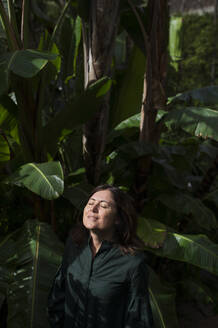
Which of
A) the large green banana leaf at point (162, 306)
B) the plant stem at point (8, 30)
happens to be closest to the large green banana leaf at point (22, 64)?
the plant stem at point (8, 30)

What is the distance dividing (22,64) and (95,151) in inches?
44.4

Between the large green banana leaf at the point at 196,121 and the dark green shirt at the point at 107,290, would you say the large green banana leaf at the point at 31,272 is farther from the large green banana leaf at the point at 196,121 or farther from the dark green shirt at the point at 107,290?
the large green banana leaf at the point at 196,121

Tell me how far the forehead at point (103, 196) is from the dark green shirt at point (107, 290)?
0.18m

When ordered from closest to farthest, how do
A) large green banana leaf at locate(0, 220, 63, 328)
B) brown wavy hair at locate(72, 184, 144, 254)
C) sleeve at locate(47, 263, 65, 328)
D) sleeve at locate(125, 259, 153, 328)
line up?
sleeve at locate(125, 259, 153, 328) → brown wavy hair at locate(72, 184, 144, 254) → sleeve at locate(47, 263, 65, 328) → large green banana leaf at locate(0, 220, 63, 328)

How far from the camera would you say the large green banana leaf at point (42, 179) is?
7.47ft

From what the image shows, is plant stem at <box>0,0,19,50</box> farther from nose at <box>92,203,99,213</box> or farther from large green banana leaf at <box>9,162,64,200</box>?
nose at <box>92,203,99,213</box>

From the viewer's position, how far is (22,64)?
2303mm

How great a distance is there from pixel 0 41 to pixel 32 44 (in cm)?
105

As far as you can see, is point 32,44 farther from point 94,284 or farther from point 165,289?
point 94,284

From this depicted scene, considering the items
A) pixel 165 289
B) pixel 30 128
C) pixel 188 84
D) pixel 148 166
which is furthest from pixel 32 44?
pixel 188 84

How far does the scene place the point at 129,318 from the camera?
5.15ft

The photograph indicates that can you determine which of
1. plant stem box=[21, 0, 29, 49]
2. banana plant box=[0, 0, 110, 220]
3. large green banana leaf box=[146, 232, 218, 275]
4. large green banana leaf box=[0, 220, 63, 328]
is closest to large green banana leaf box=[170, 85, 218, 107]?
banana plant box=[0, 0, 110, 220]

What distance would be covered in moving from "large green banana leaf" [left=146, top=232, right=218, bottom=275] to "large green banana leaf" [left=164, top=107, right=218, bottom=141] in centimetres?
71

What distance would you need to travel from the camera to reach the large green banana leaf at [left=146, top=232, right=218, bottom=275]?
2396 millimetres
